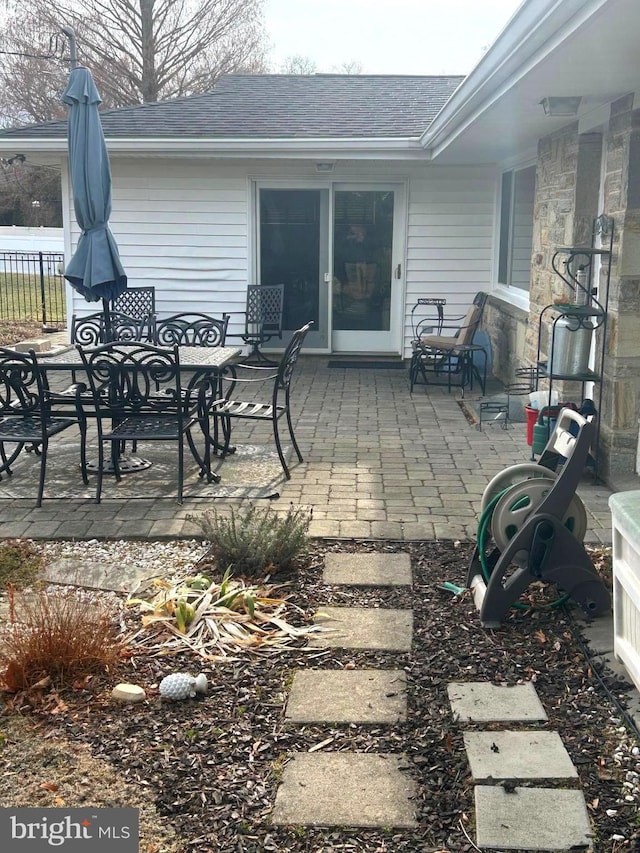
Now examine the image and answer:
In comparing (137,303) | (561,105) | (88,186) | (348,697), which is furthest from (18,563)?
(137,303)

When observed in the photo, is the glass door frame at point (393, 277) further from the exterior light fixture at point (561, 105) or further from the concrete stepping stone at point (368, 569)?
the concrete stepping stone at point (368, 569)

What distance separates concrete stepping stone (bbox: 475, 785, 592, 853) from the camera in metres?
2.15

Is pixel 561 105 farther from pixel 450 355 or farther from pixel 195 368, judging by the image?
pixel 450 355

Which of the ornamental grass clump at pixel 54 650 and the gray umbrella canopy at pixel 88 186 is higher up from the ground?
the gray umbrella canopy at pixel 88 186

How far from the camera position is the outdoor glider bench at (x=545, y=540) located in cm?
333

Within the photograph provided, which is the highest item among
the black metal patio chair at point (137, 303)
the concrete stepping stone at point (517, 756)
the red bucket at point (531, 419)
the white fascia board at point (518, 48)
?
the white fascia board at point (518, 48)

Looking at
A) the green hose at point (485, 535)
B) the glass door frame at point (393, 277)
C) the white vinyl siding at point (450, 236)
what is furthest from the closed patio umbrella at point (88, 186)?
the white vinyl siding at point (450, 236)

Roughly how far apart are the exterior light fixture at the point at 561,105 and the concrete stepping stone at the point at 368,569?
10.4ft

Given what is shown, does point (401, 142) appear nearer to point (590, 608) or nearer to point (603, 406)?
point (603, 406)

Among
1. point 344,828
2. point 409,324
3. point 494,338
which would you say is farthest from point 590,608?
point 409,324

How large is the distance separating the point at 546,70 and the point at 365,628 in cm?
309

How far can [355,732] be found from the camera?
2.69 meters

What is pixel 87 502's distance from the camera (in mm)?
4996

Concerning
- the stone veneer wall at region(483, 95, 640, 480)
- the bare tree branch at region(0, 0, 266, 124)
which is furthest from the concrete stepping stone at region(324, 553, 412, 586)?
the bare tree branch at region(0, 0, 266, 124)
